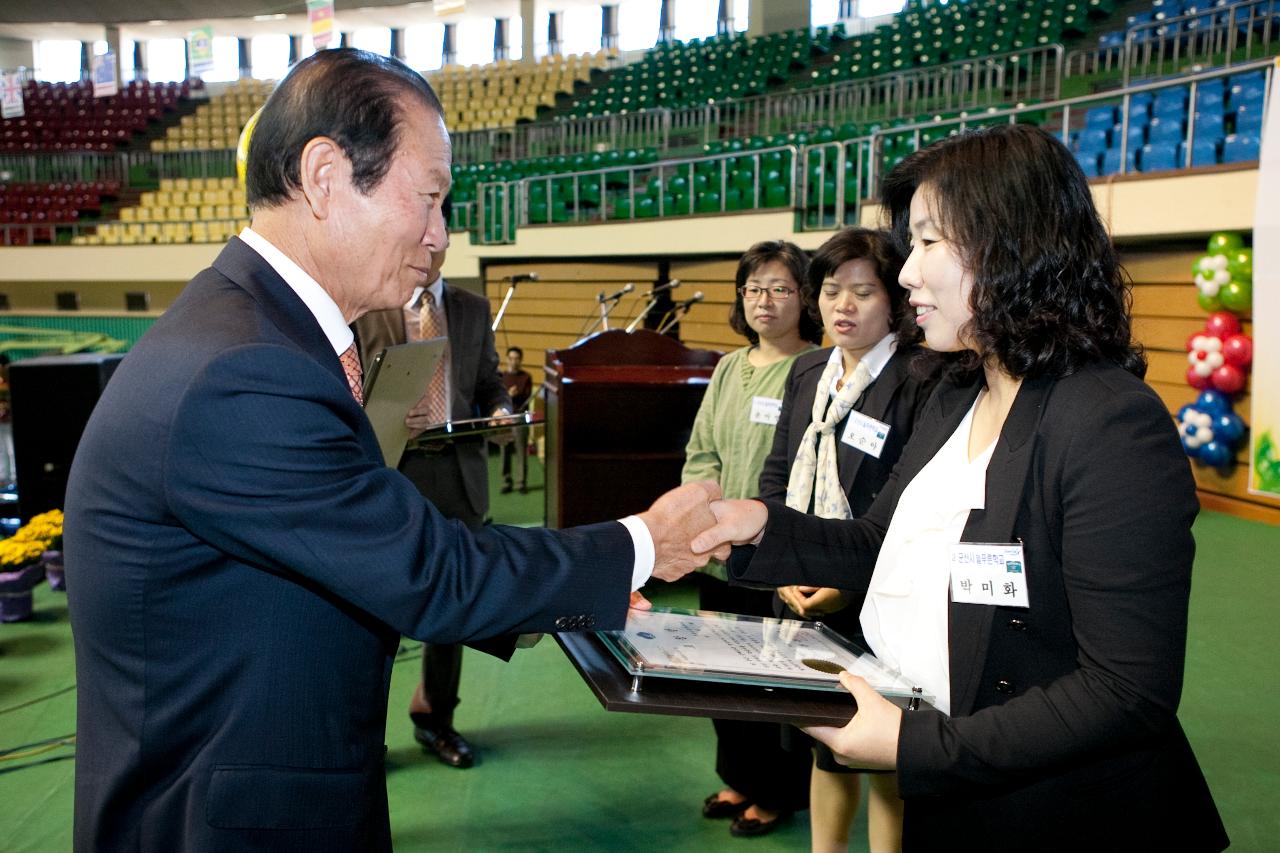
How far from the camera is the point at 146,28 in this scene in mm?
25766

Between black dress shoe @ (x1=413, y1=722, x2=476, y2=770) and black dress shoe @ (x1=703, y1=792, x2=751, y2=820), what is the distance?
78cm

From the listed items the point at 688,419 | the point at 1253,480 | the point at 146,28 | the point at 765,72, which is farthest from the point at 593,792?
the point at 146,28

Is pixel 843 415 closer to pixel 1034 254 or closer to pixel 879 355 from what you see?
pixel 879 355

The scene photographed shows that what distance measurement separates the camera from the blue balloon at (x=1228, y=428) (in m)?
6.08

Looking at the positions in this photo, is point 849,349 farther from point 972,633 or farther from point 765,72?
point 765,72

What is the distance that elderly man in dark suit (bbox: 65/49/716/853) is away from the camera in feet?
3.25

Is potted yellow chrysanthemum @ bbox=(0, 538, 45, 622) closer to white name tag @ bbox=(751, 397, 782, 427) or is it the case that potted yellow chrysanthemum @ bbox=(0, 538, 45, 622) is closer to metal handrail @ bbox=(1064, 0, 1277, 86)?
white name tag @ bbox=(751, 397, 782, 427)

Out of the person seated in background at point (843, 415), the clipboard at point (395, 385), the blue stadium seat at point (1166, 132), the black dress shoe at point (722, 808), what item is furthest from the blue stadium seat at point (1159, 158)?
the clipboard at point (395, 385)

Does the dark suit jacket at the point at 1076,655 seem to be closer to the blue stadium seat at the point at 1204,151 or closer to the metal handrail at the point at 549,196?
the blue stadium seat at the point at 1204,151

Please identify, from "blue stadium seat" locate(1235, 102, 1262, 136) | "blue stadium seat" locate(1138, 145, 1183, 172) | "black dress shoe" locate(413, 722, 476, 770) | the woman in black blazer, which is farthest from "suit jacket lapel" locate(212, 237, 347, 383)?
"blue stadium seat" locate(1138, 145, 1183, 172)

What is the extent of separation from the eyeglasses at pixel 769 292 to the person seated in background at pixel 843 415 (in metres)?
0.28

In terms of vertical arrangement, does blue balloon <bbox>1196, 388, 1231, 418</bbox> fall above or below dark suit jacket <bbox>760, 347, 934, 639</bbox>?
below

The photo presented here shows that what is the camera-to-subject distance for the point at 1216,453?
6.16 m

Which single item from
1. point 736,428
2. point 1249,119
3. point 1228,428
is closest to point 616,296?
point 736,428
